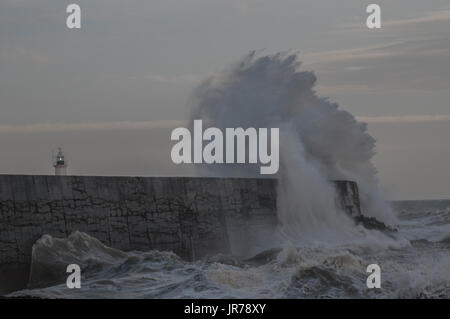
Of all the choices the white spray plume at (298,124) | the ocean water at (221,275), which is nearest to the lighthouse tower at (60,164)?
the white spray plume at (298,124)

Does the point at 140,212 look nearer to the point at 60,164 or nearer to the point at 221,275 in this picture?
the point at 221,275

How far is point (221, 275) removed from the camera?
30.1 ft

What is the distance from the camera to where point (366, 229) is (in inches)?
647

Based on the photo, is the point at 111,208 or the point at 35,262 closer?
the point at 35,262

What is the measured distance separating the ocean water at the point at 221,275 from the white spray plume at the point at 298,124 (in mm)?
3956

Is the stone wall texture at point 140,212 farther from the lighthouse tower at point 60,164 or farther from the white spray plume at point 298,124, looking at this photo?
the lighthouse tower at point 60,164

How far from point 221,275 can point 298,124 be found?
8787mm

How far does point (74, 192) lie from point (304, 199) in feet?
17.9

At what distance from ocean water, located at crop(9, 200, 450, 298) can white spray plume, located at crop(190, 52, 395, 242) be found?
3956 mm

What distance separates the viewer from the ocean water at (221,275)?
8.48 meters
